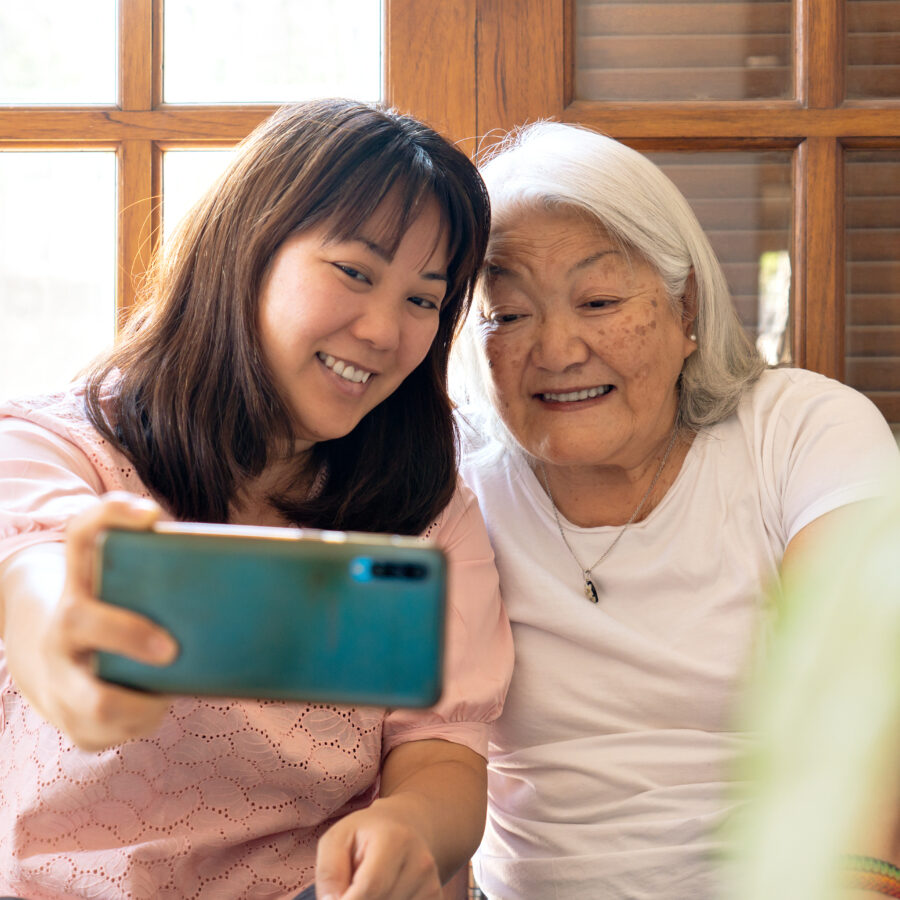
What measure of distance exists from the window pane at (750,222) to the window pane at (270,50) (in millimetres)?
455

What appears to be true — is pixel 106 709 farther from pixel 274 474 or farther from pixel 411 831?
pixel 274 474

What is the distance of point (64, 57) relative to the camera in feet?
4.86

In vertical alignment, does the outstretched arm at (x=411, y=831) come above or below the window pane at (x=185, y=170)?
below

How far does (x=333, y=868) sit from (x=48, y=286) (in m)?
1.04

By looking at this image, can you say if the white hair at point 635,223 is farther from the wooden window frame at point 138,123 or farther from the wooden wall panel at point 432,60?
the wooden window frame at point 138,123

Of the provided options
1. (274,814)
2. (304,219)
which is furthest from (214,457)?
(274,814)

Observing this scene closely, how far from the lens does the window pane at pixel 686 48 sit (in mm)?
1468

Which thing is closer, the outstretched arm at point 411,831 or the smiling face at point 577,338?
the outstretched arm at point 411,831

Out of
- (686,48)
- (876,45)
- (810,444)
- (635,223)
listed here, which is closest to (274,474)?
(635,223)

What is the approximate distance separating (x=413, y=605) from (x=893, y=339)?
1190 mm

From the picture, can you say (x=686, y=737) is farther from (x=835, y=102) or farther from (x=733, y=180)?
(x=835, y=102)

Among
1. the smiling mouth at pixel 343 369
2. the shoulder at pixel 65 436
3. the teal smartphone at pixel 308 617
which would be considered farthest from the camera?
the smiling mouth at pixel 343 369

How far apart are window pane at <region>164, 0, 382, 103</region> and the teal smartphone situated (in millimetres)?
1096

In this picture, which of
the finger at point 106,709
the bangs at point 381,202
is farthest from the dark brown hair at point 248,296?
the finger at point 106,709
